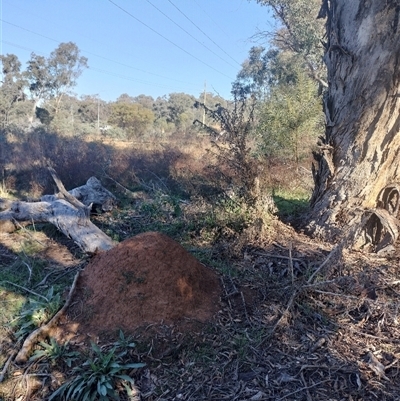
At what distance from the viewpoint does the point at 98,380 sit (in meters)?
2.62

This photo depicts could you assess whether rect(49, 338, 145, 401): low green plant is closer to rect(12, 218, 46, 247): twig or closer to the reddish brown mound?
the reddish brown mound

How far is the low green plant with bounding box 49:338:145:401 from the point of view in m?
2.57

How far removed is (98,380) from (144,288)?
891 millimetres

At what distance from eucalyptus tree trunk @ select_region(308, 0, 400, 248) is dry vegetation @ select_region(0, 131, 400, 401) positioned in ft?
2.01

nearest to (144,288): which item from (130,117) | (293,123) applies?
(293,123)

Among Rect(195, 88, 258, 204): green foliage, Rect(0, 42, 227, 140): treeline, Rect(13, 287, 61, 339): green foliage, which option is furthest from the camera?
Rect(0, 42, 227, 140): treeline

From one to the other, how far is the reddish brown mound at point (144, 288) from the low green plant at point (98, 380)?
35 cm

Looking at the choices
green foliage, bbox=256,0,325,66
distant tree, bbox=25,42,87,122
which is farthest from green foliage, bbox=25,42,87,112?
green foliage, bbox=256,0,325,66

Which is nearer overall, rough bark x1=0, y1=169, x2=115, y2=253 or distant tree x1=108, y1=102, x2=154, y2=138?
rough bark x1=0, y1=169, x2=115, y2=253

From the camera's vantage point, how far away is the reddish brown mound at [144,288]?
3170mm

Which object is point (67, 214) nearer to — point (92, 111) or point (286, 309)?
point (286, 309)

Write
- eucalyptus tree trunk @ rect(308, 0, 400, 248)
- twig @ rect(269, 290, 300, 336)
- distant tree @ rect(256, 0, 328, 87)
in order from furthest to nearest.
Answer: distant tree @ rect(256, 0, 328, 87), eucalyptus tree trunk @ rect(308, 0, 400, 248), twig @ rect(269, 290, 300, 336)

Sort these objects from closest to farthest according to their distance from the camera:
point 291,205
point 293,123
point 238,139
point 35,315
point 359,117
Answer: point 35,315 < point 359,117 < point 238,139 < point 291,205 < point 293,123

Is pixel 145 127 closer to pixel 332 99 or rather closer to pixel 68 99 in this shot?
pixel 68 99
